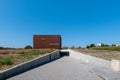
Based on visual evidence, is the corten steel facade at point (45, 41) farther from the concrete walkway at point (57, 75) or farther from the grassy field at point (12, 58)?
the concrete walkway at point (57, 75)

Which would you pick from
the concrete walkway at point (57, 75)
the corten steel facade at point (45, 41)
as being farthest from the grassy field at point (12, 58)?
the corten steel facade at point (45, 41)

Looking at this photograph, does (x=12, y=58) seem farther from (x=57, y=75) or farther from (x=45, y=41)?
(x=45, y=41)

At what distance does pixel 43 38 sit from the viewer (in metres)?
89.7

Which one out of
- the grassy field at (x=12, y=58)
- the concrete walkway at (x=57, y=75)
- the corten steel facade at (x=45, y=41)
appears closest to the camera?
the concrete walkway at (x=57, y=75)

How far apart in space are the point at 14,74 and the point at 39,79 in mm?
2253

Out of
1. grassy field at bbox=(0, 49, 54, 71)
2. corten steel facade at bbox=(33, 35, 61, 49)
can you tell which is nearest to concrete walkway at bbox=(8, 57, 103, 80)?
grassy field at bbox=(0, 49, 54, 71)

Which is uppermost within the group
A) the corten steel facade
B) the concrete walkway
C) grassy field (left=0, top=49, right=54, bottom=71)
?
the corten steel facade

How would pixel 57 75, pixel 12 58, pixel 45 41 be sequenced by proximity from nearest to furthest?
pixel 57 75, pixel 12 58, pixel 45 41

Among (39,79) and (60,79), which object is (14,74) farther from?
(60,79)

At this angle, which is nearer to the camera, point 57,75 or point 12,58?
point 57,75

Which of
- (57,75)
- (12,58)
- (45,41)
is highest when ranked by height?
(45,41)

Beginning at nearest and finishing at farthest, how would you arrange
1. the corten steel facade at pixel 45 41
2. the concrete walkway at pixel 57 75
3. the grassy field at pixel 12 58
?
the concrete walkway at pixel 57 75, the grassy field at pixel 12 58, the corten steel facade at pixel 45 41

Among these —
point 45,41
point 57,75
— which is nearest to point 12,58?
point 57,75

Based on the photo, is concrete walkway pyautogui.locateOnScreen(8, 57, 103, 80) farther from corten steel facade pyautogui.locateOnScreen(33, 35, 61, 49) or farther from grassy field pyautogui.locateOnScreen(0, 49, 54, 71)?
corten steel facade pyautogui.locateOnScreen(33, 35, 61, 49)
